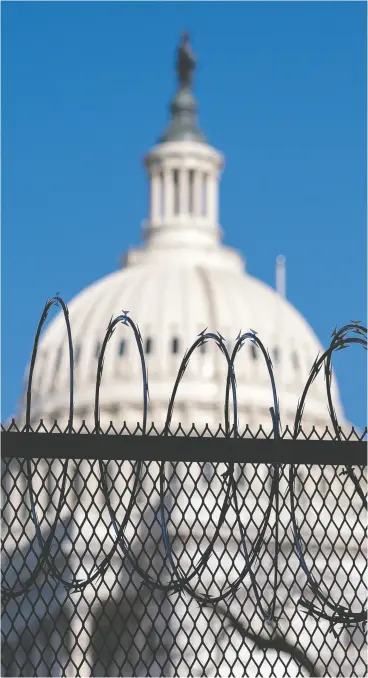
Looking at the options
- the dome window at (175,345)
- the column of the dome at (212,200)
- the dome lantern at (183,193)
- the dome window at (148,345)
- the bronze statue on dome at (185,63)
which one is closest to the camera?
the dome window at (148,345)

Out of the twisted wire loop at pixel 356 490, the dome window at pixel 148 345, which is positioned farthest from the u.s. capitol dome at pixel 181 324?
the twisted wire loop at pixel 356 490

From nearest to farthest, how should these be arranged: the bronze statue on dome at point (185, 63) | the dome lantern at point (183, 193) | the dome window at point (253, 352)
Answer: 1. the dome window at point (253, 352)
2. the dome lantern at point (183, 193)
3. the bronze statue on dome at point (185, 63)

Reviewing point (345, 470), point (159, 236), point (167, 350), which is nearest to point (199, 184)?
point (159, 236)

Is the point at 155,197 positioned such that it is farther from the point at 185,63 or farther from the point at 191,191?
the point at 185,63

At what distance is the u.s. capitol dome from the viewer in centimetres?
12925

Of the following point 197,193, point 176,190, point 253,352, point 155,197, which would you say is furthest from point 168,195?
point 253,352

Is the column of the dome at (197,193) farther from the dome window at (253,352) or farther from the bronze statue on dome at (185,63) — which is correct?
the dome window at (253,352)

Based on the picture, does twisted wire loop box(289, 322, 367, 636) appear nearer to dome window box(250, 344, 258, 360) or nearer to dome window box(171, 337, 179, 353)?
dome window box(250, 344, 258, 360)

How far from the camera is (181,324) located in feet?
461

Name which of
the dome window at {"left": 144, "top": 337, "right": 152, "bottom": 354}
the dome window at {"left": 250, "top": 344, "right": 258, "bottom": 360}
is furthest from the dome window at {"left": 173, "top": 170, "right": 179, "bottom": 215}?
the dome window at {"left": 250, "top": 344, "right": 258, "bottom": 360}

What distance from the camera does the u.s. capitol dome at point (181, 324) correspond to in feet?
424

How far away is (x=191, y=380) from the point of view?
133875mm

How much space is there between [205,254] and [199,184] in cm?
918

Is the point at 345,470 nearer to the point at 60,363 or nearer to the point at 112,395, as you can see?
the point at 112,395
